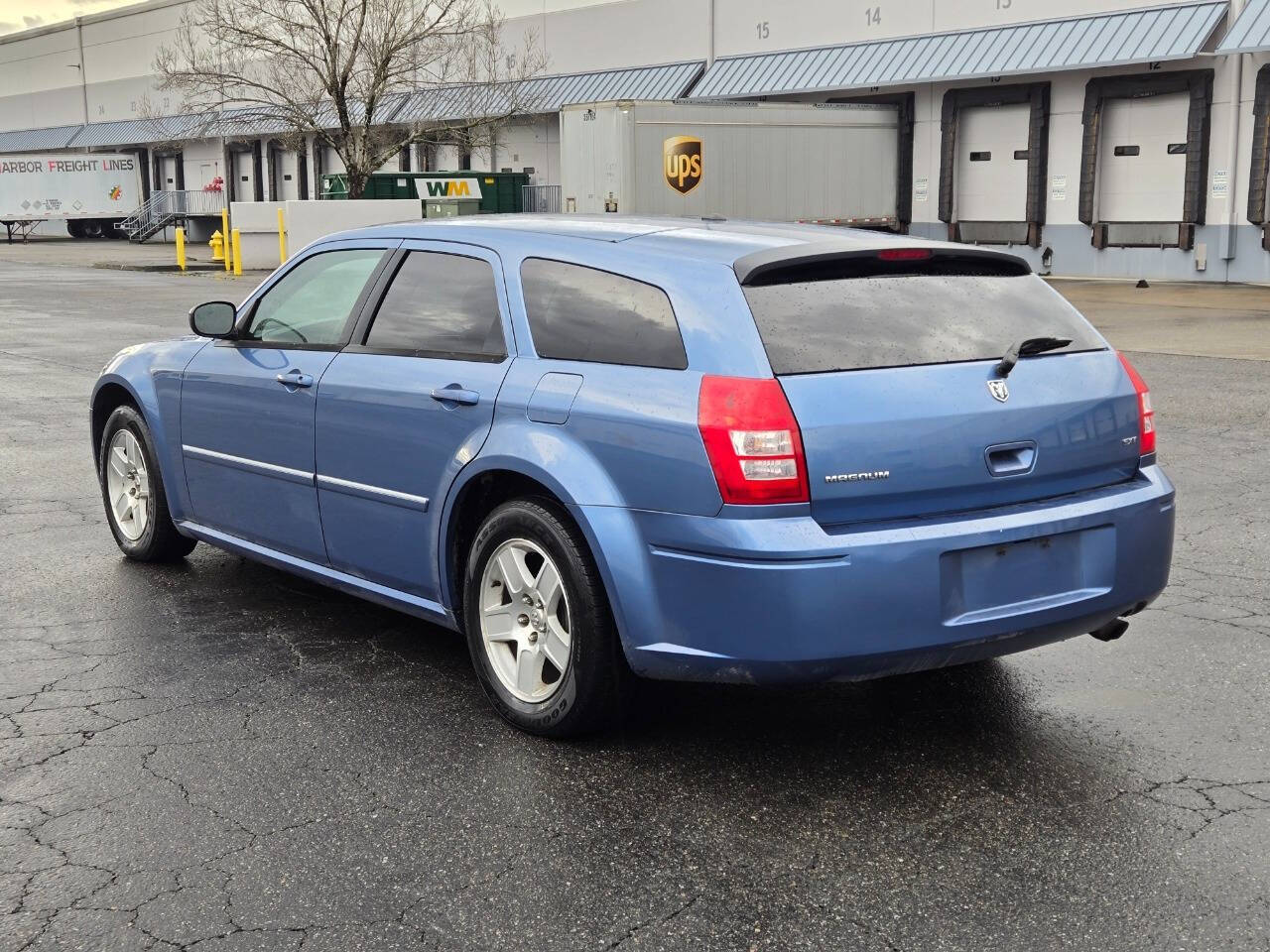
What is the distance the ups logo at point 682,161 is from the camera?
94.6ft

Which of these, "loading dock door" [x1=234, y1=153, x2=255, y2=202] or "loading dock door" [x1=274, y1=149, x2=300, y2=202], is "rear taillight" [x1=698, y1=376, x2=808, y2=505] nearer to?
"loading dock door" [x1=274, y1=149, x2=300, y2=202]

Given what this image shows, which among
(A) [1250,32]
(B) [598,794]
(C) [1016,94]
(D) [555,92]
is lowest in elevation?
(B) [598,794]

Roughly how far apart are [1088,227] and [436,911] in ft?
95.2

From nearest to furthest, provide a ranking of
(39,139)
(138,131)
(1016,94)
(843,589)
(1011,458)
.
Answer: (843,589), (1011,458), (1016,94), (138,131), (39,139)

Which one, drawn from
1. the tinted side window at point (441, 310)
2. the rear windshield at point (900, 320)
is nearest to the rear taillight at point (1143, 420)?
the rear windshield at point (900, 320)

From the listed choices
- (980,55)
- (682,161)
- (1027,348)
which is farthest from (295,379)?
(980,55)

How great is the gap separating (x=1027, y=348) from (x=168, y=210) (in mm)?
62011

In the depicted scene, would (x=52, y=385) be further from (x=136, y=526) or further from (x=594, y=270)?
(x=594, y=270)

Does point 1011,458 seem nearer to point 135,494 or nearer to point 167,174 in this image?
point 135,494

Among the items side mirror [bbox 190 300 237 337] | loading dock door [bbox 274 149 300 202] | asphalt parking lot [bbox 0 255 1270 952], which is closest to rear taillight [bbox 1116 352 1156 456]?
asphalt parking lot [bbox 0 255 1270 952]

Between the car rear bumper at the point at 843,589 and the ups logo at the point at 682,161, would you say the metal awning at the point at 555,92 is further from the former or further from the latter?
the car rear bumper at the point at 843,589

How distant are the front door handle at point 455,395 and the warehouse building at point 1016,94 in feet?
79.3

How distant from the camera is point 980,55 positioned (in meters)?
30.5

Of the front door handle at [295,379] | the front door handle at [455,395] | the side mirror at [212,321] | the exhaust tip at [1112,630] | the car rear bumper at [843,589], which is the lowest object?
the exhaust tip at [1112,630]
